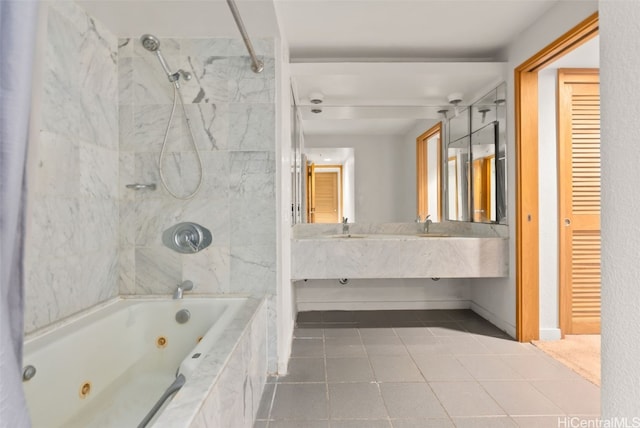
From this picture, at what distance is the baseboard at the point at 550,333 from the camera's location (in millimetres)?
2635

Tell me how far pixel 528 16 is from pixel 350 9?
1.19 m

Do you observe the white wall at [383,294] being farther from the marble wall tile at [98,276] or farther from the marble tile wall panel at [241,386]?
the marble wall tile at [98,276]

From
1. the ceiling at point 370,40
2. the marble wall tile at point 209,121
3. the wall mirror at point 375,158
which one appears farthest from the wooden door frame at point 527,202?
the marble wall tile at point 209,121

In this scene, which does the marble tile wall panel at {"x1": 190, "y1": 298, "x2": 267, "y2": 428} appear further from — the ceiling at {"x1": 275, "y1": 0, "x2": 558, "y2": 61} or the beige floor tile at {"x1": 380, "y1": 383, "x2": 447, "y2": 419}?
the ceiling at {"x1": 275, "y1": 0, "x2": 558, "y2": 61}

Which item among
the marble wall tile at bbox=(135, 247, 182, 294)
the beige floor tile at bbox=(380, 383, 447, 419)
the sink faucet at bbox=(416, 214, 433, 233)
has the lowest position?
the beige floor tile at bbox=(380, 383, 447, 419)

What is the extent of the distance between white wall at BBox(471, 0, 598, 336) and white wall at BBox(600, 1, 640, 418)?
1805mm

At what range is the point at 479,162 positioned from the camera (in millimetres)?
3061

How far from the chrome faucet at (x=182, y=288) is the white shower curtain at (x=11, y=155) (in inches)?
66.4

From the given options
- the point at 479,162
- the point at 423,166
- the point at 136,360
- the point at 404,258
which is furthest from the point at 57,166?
the point at 479,162

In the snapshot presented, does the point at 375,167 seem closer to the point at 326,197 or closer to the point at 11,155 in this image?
the point at 326,197

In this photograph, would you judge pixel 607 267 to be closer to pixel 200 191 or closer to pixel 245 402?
pixel 245 402

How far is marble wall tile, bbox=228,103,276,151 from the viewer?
2.18 metres

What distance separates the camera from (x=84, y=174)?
1846 mm

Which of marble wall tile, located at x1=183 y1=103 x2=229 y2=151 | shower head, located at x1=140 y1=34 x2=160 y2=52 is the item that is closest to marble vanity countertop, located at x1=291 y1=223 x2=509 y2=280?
marble wall tile, located at x1=183 y1=103 x2=229 y2=151
